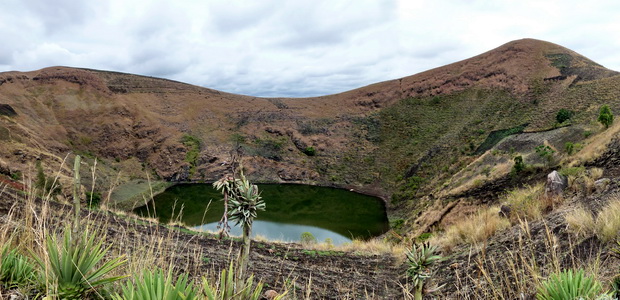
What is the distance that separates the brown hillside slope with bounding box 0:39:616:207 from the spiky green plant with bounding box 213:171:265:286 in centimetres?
3251

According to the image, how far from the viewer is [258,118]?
50000mm

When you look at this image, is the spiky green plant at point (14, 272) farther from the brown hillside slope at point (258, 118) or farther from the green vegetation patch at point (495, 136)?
the brown hillside slope at point (258, 118)

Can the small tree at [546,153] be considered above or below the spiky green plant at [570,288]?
below

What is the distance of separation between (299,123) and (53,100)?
121ft

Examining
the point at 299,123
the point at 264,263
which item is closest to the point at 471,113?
the point at 299,123

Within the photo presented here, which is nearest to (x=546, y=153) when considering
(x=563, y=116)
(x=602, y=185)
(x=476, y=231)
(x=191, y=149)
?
(x=602, y=185)

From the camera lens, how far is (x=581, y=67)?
3591 cm

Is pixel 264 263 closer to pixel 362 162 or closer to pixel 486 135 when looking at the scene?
pixel 486 135

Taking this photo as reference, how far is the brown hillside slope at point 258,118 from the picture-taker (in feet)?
122

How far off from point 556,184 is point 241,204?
35.4ft

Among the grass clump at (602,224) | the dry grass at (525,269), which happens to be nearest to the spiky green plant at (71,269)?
the dry grass at (525,269)

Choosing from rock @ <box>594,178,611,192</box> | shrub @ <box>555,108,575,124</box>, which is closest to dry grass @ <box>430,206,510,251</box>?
rock @ <box>594,178,611,192</box>

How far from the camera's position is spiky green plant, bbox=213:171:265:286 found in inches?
69.1

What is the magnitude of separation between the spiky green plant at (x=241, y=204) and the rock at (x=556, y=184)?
9.92 metres
